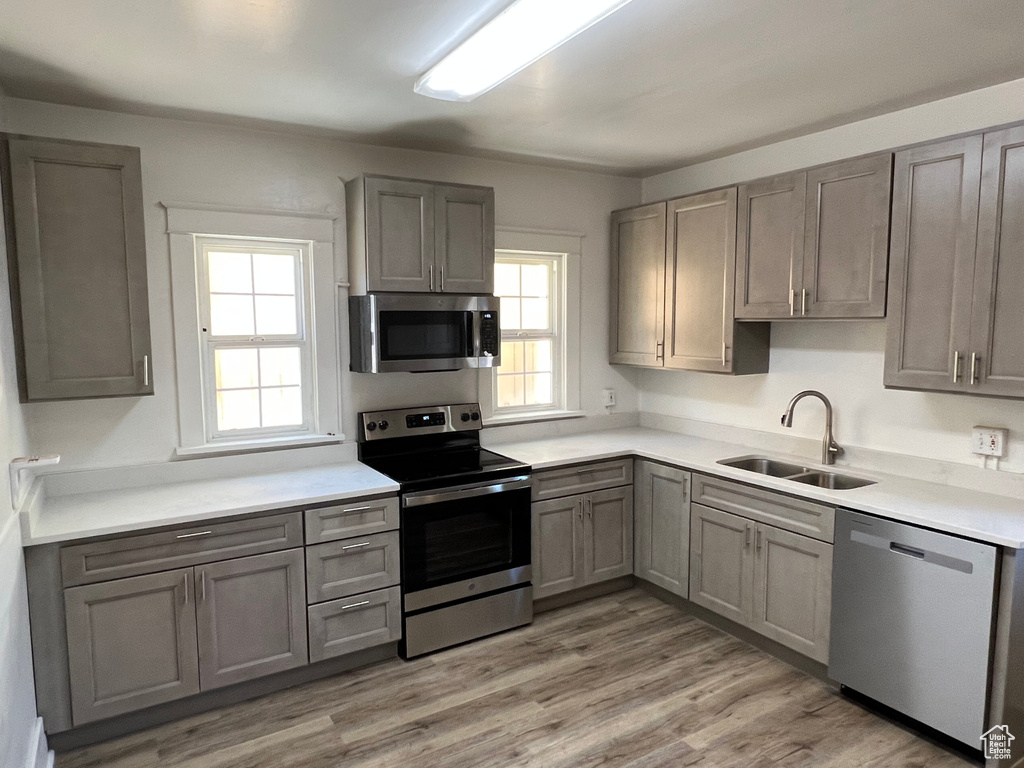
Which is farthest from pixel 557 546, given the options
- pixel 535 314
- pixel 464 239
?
pixel 464 239

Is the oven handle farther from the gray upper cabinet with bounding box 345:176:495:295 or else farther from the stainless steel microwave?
the gray upper cabinet with bounding box 345:176:495:295

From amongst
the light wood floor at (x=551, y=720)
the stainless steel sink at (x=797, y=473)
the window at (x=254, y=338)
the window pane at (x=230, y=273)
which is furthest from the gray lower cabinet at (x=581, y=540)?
the window pane at (x=230, y=273)

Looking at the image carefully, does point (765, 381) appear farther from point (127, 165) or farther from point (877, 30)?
point (127, 165)

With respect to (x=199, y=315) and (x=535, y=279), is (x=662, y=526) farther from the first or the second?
(x=199, y=315)

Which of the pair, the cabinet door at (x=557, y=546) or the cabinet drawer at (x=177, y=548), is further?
the cabinet door at (x=557, y=546)

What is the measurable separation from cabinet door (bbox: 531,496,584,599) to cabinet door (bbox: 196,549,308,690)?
1211 millimetres

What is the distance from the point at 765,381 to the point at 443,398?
1.81 m

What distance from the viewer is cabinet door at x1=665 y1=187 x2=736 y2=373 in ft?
11.0

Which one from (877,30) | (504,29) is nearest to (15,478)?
(504,29)

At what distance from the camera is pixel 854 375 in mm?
3158

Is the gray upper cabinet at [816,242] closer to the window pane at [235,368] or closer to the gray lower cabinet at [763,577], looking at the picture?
the gray lower cabinet at [763,577]

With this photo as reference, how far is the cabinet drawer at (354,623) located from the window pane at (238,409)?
3.23ft

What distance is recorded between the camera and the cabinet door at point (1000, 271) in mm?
2283

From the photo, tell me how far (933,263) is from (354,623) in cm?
283
